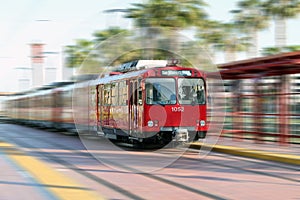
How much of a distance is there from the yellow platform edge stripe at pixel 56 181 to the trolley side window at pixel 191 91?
198 inches

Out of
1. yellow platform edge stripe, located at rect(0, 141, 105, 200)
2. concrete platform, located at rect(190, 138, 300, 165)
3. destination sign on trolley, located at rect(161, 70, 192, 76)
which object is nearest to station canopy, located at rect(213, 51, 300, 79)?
destination sign on trolley, located at rect(161, 70, 192, 76)

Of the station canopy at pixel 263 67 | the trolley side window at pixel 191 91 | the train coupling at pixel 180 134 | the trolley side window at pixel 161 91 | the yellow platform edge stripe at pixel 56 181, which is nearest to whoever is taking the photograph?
the yellow platform edge stripe at pixel 56 181

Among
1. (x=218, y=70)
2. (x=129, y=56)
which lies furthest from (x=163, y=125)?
(x=129, y=56)

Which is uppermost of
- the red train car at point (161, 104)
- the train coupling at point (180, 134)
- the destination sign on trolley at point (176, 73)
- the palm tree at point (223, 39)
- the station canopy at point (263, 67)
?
the palm tree at point (223, 39)

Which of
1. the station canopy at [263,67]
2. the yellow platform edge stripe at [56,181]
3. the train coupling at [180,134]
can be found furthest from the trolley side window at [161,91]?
the yellow platform edge stripe at [56,181]

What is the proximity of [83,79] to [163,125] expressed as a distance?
29.7 feet

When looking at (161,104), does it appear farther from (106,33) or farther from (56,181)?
(106,33)

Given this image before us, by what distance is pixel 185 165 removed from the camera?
14289 millimetres

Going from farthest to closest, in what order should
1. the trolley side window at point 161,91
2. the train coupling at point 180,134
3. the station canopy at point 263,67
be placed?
the train coupling at point 180,134 → the trolley side window at point 161,91 → the station canopy at point 263,67

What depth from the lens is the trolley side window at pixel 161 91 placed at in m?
17.6

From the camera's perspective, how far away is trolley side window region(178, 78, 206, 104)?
18.2m

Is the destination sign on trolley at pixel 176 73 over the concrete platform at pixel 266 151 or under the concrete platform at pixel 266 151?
over

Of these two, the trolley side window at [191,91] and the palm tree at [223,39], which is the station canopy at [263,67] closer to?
the trolley side window at [191,91]

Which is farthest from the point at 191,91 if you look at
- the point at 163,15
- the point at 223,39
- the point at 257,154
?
the point at 223,39
